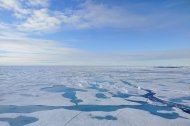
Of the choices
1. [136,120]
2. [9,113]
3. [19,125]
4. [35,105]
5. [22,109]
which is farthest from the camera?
[35,105]

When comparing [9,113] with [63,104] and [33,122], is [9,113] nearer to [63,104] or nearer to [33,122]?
[33,122]

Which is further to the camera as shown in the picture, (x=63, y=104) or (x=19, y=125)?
(x=63, y=104)

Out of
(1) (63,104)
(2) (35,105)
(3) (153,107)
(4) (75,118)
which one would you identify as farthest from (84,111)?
(3) (153,107)

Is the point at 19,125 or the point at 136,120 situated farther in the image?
the point at 136,120

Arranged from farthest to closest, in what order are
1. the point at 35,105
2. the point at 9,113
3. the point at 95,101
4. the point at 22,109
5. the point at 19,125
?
the point at 95,101 < the point at 35,105 < the point at 22,109 < the point at 9,113 < the point at 19,125

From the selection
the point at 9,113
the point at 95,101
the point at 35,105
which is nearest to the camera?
the point at 9,113

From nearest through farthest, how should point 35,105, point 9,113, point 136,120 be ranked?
point 136,120 → point 9,113 → point 35,105

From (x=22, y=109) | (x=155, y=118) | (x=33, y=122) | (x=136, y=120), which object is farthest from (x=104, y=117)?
(x=22, y=109)

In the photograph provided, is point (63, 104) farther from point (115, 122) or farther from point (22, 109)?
point (115, 122)

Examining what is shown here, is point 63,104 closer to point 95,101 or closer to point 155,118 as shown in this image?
point 95,101
